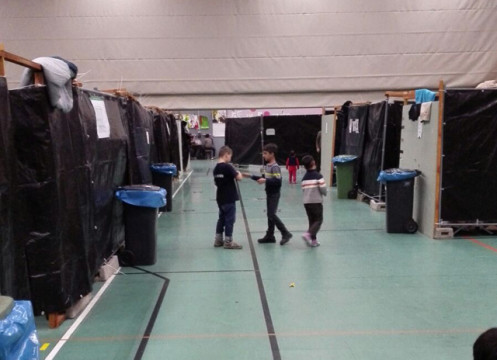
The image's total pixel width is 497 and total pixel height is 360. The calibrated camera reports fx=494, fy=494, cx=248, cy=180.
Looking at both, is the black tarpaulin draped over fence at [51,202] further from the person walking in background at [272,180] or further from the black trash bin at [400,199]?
the black trash bin at [400,199]

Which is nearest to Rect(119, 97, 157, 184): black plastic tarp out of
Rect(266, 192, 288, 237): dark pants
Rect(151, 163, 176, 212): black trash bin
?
Rect(151, 163, 176, 212): black trash bin

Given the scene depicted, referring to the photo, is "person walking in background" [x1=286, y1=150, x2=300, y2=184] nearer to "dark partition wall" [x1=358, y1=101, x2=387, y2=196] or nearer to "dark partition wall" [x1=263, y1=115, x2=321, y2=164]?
"dark partition wall" [x1=358, y1=101, x2=387, y2=196]

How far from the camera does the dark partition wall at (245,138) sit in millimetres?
21234

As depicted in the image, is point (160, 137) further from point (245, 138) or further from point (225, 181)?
point (245, 138)

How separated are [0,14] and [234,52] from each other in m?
7.35

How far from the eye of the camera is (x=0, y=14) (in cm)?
1535

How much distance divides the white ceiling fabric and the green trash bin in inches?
178

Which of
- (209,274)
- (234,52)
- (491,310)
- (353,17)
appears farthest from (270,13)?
(491,310)

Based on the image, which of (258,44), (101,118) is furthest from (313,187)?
(258,44)

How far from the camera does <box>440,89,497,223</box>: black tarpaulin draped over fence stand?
7625 millimetres

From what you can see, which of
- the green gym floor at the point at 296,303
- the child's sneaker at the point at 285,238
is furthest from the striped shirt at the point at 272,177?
the green gym floor at the point at 296,303

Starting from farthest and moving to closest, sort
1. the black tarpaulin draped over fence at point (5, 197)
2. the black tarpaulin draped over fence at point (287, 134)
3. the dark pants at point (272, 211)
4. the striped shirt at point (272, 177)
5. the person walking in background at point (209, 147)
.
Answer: the person walking in background at point (209, 147) < the black tarpaulin draped over fence at point (287, 134) < the dark pants at point (272, 211) < the striped shirt at point (272, 177) < the black tarpaulin draped over fence at point (5, 197)

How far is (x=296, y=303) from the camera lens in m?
5.04

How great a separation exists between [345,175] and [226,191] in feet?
19.4
